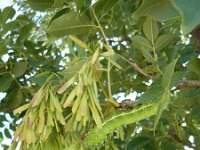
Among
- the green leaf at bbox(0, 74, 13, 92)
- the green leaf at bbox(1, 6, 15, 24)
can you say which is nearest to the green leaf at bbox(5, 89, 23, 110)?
the green leaf at bbox(0, 74, 13, 92)

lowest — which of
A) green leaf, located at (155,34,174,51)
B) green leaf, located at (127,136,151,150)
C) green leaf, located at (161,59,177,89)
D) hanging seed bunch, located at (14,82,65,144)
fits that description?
green leaf, located at (127,136,151,150)

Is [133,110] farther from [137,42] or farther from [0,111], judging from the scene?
[0,111]

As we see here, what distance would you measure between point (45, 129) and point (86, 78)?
0.14 metres

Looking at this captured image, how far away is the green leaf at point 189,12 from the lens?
1.32 ft

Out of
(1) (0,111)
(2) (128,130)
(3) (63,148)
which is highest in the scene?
(3) (63,148)

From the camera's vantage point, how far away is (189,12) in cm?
41

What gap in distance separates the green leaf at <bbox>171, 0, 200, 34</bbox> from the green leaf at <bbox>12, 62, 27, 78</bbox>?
107cm

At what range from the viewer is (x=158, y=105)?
836mm

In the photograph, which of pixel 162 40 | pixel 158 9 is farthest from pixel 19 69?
pixel 158 9

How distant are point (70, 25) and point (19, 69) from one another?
1.79 feet

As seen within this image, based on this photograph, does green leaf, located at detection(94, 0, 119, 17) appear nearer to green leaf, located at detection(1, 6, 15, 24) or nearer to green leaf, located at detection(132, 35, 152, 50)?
green leaf, located at detection(132, 35, 152, 50)

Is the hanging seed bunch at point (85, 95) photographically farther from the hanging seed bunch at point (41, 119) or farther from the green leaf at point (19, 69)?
the green leaf at point (19, 69)

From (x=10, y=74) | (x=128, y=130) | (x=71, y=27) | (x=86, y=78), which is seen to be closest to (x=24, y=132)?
(x=86, y=78)

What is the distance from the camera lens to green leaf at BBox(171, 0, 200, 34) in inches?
15.8
